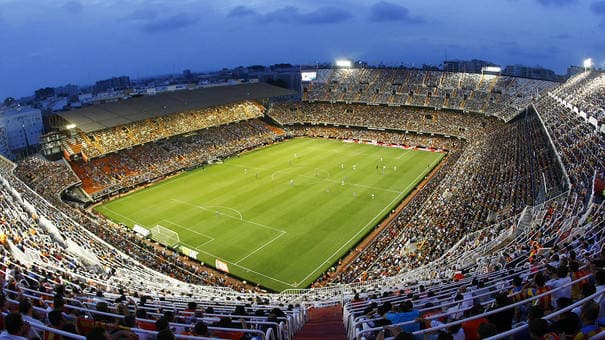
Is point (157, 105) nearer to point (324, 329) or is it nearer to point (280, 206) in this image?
point (280, 206)

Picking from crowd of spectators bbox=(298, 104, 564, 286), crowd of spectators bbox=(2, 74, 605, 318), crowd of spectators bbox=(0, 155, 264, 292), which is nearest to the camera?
crowd of spectators bbox=(0, 155, 264, 292)

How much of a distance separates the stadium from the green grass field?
0.80 ft

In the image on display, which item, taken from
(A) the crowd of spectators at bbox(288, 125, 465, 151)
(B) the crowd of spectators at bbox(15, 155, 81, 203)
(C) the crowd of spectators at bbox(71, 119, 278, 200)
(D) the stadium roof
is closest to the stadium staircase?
(B) the crowd of spectators at bbox(15, 155, 81, 203)

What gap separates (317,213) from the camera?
3806cm

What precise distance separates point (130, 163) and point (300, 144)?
84.8 ft

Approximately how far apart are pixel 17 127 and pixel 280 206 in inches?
3238

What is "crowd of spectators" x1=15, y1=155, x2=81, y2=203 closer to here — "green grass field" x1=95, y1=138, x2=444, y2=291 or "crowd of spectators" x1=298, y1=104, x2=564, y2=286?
"green grass field" x1=95, y1=138, x2=444, y2=291

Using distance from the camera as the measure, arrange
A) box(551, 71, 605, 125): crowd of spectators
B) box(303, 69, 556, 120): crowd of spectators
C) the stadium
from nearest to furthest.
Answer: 1. the stadium
2. box(551, 71, 605, 125): crowd of spectators
3. box(303, 69, 556, 120): crowd of spectators

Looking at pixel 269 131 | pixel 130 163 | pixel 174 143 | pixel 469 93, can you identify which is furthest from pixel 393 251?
pixel 469 93

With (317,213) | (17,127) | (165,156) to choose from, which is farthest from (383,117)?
(17,127)

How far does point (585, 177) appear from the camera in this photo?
21.4 meters

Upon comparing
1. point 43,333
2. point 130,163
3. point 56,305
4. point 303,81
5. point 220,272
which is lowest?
point 220,272

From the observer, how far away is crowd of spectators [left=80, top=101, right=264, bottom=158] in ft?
174

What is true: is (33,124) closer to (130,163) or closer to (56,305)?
(130,163)
